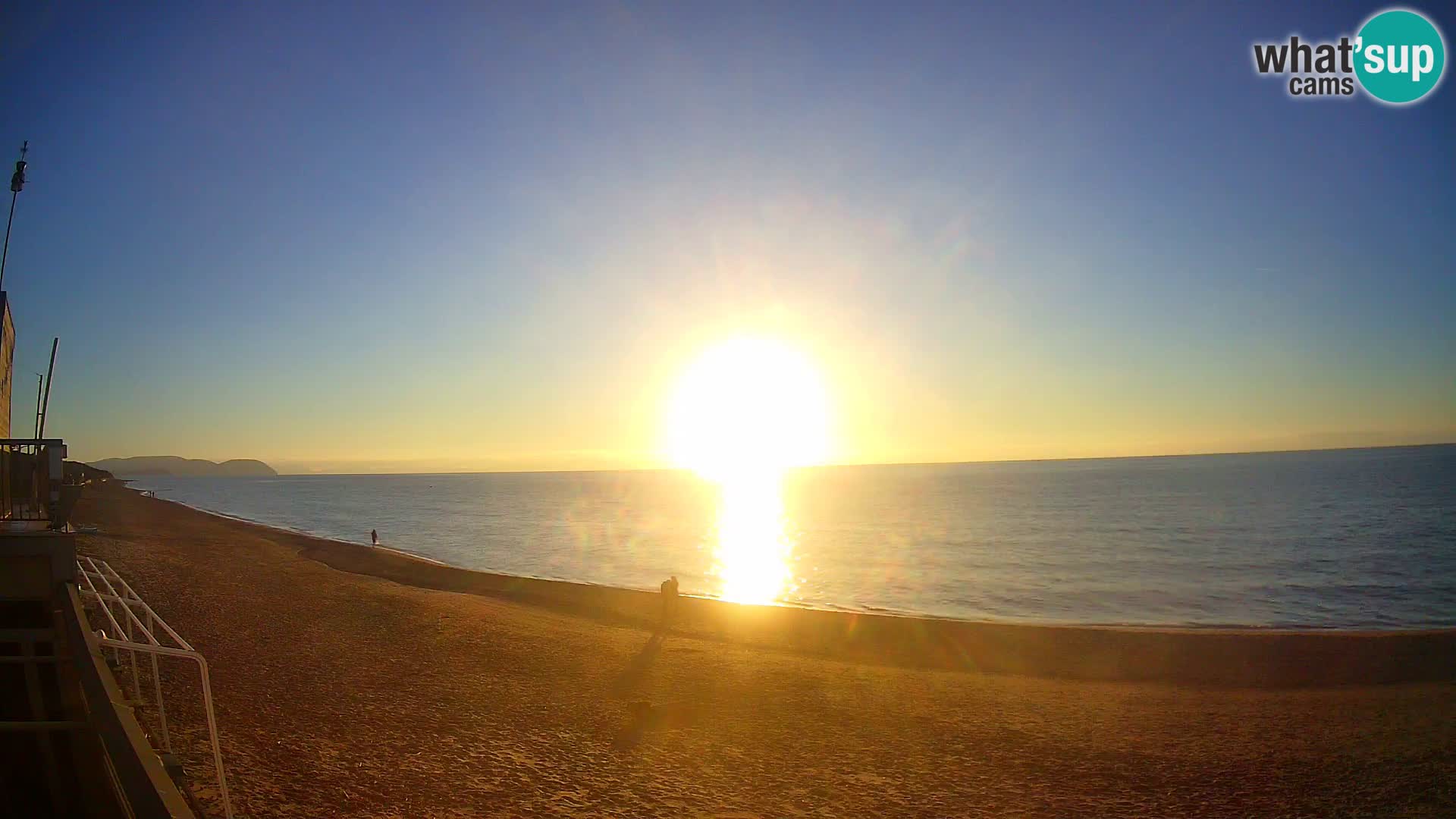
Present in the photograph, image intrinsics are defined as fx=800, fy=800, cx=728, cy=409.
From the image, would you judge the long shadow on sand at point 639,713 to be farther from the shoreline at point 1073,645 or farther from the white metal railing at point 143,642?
the shoreline at point 1073,645

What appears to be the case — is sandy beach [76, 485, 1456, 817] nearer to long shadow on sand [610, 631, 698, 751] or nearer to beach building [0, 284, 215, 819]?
long shadow on sand [610, 631, 698, 751]

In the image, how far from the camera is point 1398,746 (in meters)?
11.1

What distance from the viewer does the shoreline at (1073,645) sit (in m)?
16.0

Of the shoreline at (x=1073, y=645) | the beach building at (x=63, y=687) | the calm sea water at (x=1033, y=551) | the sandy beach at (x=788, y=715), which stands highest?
the beach building at (x=63, y=687)

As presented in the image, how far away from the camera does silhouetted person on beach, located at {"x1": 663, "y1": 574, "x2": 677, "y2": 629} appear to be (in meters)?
20.3

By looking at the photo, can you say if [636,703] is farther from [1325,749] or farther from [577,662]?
[1325,749]

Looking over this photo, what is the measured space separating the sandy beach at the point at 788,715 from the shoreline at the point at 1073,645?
9 cm

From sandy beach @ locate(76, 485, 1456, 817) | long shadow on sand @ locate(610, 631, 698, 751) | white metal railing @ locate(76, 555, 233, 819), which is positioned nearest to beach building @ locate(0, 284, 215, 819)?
white metal railing @ locate(76, 555, 233, 819)

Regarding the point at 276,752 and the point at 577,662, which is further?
the point at 577,662

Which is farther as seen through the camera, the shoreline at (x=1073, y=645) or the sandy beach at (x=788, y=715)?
the shoreline at (x=1073, y=645)

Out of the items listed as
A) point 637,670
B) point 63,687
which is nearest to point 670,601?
point 637,670

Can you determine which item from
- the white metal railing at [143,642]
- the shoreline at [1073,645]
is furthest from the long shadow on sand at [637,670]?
the white metal railing at [143,642]

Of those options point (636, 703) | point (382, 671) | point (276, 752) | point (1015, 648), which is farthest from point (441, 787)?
point (1015, 648)

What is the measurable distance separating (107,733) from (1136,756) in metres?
11.2
